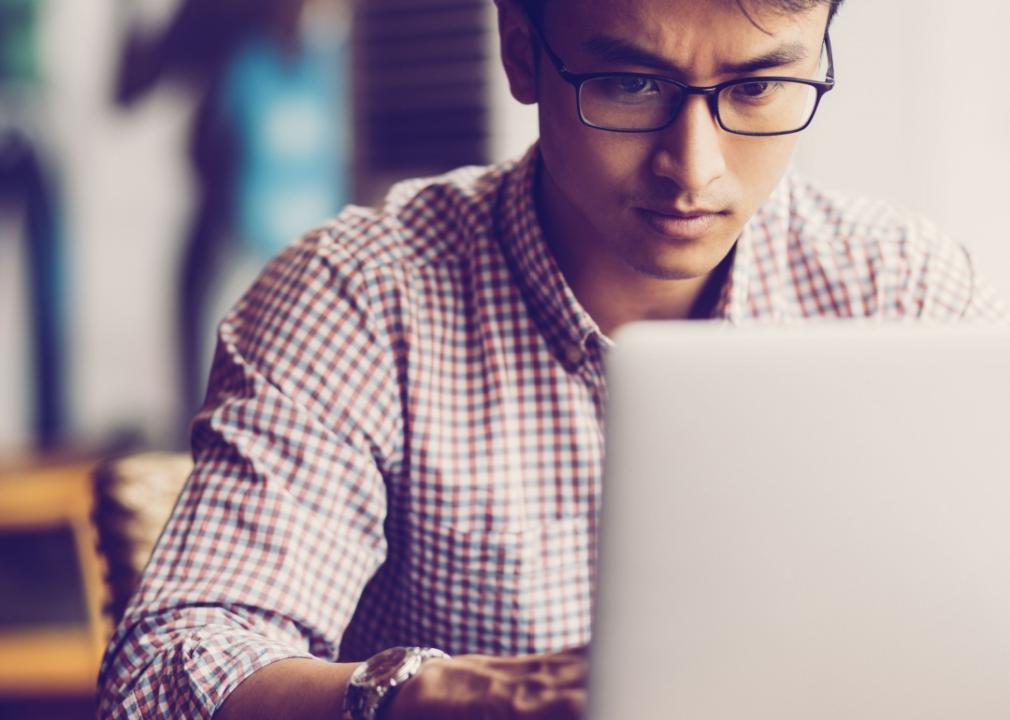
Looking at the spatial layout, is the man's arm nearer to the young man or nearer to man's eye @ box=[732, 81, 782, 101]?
the young man

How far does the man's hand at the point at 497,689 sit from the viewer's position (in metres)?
0.65

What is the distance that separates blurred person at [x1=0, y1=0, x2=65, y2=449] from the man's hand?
9.05ft

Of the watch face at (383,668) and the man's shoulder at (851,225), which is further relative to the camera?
the man's shoulder at (851,225)

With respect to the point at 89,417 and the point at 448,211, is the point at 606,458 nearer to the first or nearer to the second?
the point at 448,211

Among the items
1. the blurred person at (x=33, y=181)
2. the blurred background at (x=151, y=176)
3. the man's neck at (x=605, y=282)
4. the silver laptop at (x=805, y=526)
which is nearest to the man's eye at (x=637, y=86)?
the man's neck at (x=605, y=282)

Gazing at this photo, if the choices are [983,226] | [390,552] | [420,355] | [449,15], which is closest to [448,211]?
[420,355]

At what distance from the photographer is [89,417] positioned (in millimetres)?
3244

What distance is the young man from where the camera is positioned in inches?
39.8

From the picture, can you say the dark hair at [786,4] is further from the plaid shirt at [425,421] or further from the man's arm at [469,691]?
the man's arm at [469,691]

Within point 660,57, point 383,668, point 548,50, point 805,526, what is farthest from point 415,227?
point 805,526

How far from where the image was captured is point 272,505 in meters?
1.06

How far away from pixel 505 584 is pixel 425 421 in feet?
0.60

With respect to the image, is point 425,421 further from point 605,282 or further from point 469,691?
point 469,691

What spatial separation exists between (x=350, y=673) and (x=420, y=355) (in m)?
0.42
